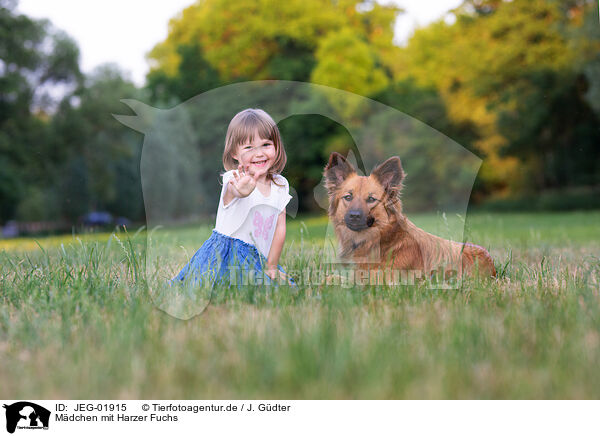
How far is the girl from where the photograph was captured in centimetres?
360

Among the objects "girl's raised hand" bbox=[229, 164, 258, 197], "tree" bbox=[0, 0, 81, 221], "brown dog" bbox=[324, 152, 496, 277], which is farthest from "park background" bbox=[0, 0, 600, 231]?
"girl's raised hand" bbox=[229, 164, 258, 197]

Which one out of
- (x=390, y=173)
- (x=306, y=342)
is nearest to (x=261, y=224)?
(x=390, y=173)

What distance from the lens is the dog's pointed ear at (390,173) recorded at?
11.6ft

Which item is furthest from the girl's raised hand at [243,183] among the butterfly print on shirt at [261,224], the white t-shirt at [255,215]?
the butterfly print on shirt at [261,224]

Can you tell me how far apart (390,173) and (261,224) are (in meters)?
1.07

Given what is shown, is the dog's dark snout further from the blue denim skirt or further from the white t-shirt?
the blue denim skirt

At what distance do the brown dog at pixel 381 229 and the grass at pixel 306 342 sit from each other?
0.30 meters

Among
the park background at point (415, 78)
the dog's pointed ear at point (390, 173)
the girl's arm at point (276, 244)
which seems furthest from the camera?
the park background at point (415, 78)

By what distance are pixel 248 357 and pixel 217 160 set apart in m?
1.91

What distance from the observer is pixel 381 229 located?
372 centimetres

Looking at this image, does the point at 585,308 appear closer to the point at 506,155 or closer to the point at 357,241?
the point at 357,241

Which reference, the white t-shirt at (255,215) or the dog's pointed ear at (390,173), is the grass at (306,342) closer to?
the white t-shirt at (255,215)
